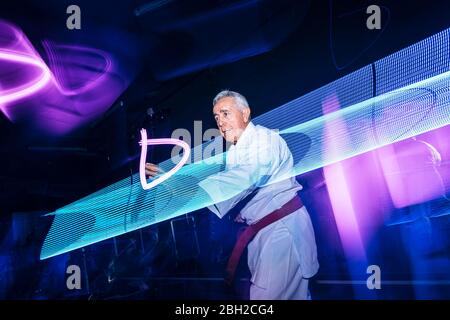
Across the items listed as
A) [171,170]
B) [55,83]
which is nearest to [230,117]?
[171,170]

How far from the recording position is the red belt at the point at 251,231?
5.82 feet

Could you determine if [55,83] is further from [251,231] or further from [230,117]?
[251,231]

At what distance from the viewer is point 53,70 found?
9.06 feet

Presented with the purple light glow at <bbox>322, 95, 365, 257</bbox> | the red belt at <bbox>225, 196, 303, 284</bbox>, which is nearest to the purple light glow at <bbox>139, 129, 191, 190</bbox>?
the red belt at <bbox>225, 196, 303, 284</bbox>

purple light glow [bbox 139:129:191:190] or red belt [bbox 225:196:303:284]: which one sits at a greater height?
purple light glow [bbox 139:129:191:190]

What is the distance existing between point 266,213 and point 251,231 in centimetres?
12

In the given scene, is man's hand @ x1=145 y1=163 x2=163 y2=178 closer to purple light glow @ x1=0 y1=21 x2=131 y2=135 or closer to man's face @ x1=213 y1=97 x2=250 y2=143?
man's face @ x1=213 y1=97 x2=250 y2=143

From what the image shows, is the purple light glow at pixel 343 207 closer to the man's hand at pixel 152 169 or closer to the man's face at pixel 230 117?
the man's face at pixel 230 117

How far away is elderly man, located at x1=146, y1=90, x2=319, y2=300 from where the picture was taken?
5.76 ft

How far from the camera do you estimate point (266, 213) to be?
5.89 ft

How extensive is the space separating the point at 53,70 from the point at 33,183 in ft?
3.91

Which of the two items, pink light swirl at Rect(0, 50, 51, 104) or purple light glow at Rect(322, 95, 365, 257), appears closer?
pink light swirl at Rect(0, 50, 51, 104)

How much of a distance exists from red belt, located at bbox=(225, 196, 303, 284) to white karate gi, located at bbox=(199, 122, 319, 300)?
0.02 metres
